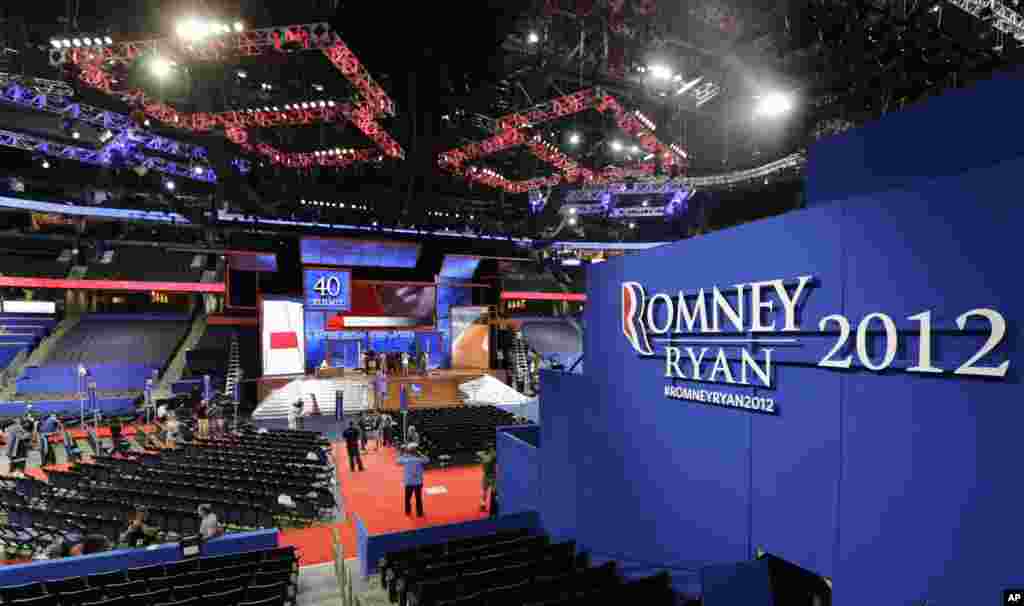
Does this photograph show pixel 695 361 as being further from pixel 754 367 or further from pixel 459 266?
pixel 459 266

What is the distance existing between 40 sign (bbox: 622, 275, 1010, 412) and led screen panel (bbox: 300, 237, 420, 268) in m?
23.3

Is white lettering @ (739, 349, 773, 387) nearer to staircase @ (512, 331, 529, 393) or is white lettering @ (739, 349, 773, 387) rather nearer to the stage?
the stage

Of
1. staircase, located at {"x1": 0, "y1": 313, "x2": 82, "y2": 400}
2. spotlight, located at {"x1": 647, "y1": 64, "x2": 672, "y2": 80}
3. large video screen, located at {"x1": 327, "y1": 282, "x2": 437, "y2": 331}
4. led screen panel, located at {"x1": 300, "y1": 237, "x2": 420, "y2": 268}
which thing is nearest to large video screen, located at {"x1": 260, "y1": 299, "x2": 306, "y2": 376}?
large video screen, located at {"x1": 327, "y1": 282, "x2": 437, "y2": 331}

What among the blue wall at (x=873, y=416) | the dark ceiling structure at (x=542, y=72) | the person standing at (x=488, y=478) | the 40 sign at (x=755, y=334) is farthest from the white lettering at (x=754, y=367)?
the person standing at (x=488, y=478)

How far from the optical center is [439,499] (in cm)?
1227

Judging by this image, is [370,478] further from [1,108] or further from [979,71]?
[1,108]

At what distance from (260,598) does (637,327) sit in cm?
597

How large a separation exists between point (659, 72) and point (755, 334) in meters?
9.29

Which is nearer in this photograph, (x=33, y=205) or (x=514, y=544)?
(x=514, y=544)

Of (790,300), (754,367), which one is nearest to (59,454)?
(754,367)

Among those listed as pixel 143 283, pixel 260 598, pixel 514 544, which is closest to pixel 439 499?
pixel 514 544

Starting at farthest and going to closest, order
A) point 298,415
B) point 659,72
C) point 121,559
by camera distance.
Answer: point 298,415 → point 659,72 → point 121,559

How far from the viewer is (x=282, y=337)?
999 inches

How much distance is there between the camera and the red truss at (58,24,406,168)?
9.81 metres
